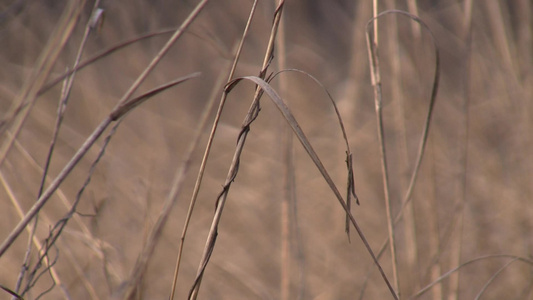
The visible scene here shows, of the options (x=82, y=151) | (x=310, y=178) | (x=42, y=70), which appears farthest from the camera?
(x=310, y=178)

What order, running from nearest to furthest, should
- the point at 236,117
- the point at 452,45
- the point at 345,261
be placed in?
1. the point at 345,261
2. the point at 452,45
3. the point at 236,117

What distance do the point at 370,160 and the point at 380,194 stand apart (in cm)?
8

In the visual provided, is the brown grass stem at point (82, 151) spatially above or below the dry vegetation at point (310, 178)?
below

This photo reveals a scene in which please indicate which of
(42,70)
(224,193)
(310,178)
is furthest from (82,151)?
(310,178)

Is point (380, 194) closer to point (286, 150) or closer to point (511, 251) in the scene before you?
point (511, 251)

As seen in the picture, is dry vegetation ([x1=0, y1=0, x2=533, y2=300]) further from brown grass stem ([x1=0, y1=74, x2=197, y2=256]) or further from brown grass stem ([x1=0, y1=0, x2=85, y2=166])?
brown grass stem ([x1=0, y1=74, x2=197, y2=256])

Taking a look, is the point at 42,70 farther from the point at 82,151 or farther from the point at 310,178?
the point at 310,178

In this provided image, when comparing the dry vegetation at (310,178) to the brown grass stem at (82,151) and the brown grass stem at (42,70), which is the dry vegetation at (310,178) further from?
the brown grass stem at (82,151)

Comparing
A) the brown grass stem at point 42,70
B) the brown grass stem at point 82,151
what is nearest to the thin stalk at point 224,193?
the brown grass stem at point 82,151

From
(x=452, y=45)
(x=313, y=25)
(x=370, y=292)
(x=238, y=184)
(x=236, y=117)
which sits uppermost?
(x=313, y=25)

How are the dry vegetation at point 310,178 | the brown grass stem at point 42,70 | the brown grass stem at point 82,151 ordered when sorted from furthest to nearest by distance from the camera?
the dry vegetation at point 310,178 < the brown grass stem at point 42,70 < the brown grass stem at point 82,151

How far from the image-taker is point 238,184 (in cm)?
126

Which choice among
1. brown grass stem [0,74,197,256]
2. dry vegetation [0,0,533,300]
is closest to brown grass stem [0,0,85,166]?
dry vegetation [0,0,533,300]

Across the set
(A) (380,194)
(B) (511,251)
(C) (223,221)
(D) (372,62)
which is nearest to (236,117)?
(C) (223,221)
